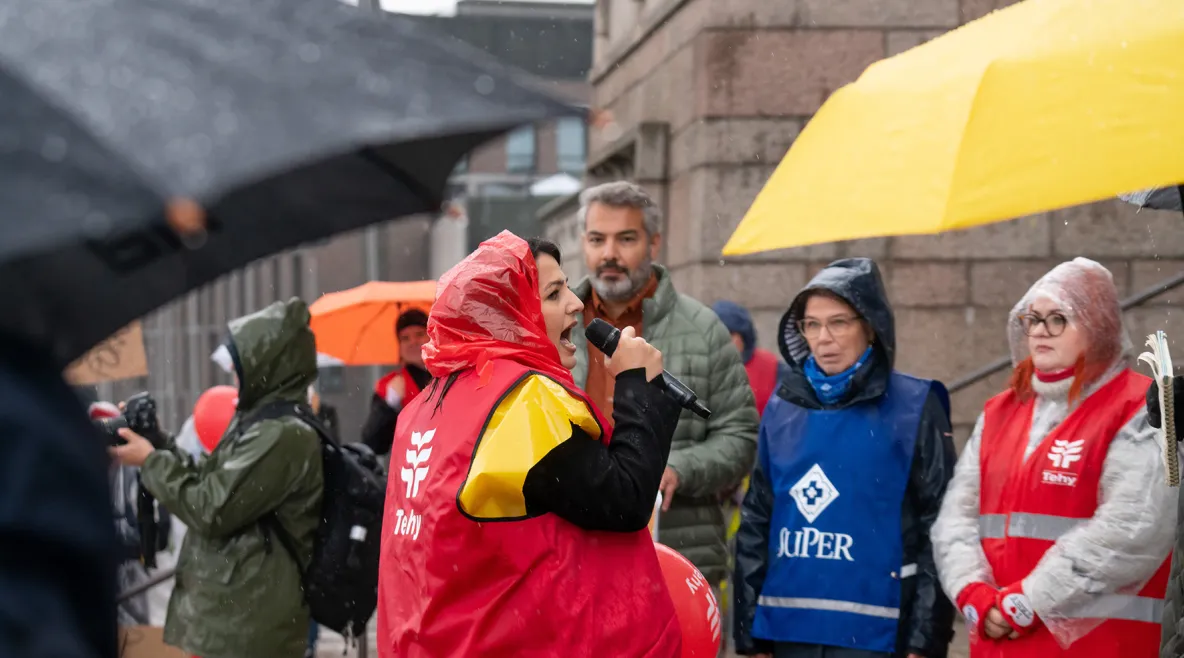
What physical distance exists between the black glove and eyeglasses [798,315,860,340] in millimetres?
1167

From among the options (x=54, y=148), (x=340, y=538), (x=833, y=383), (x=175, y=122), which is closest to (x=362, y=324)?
(x=340, y=538)

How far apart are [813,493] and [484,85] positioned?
312cm

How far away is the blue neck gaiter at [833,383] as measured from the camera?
482cm

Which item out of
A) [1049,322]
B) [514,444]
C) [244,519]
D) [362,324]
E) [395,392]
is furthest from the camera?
[362,324]

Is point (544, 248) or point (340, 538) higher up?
point (544, 248)

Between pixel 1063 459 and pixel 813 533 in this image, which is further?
pixel 813 533

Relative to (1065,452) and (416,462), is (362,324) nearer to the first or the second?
(1065,452)

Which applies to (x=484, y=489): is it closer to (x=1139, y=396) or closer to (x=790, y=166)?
(x=790, y=166)

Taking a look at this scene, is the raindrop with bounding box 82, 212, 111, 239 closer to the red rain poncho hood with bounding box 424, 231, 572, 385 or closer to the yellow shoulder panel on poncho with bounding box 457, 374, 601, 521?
the yellow shoulder panel on poncho with bounding box 457, 374, 601, 521

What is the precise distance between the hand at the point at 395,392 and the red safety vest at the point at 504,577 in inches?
179

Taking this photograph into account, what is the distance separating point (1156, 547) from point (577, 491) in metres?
2.13

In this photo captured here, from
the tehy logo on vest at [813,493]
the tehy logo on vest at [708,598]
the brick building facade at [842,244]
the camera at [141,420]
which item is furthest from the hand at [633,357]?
the brick building facade at [842,244]

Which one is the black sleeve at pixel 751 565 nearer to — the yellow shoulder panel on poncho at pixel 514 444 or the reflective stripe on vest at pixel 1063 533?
the reflective stripe on vest at pixel 1063 533

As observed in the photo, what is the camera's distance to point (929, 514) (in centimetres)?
475
